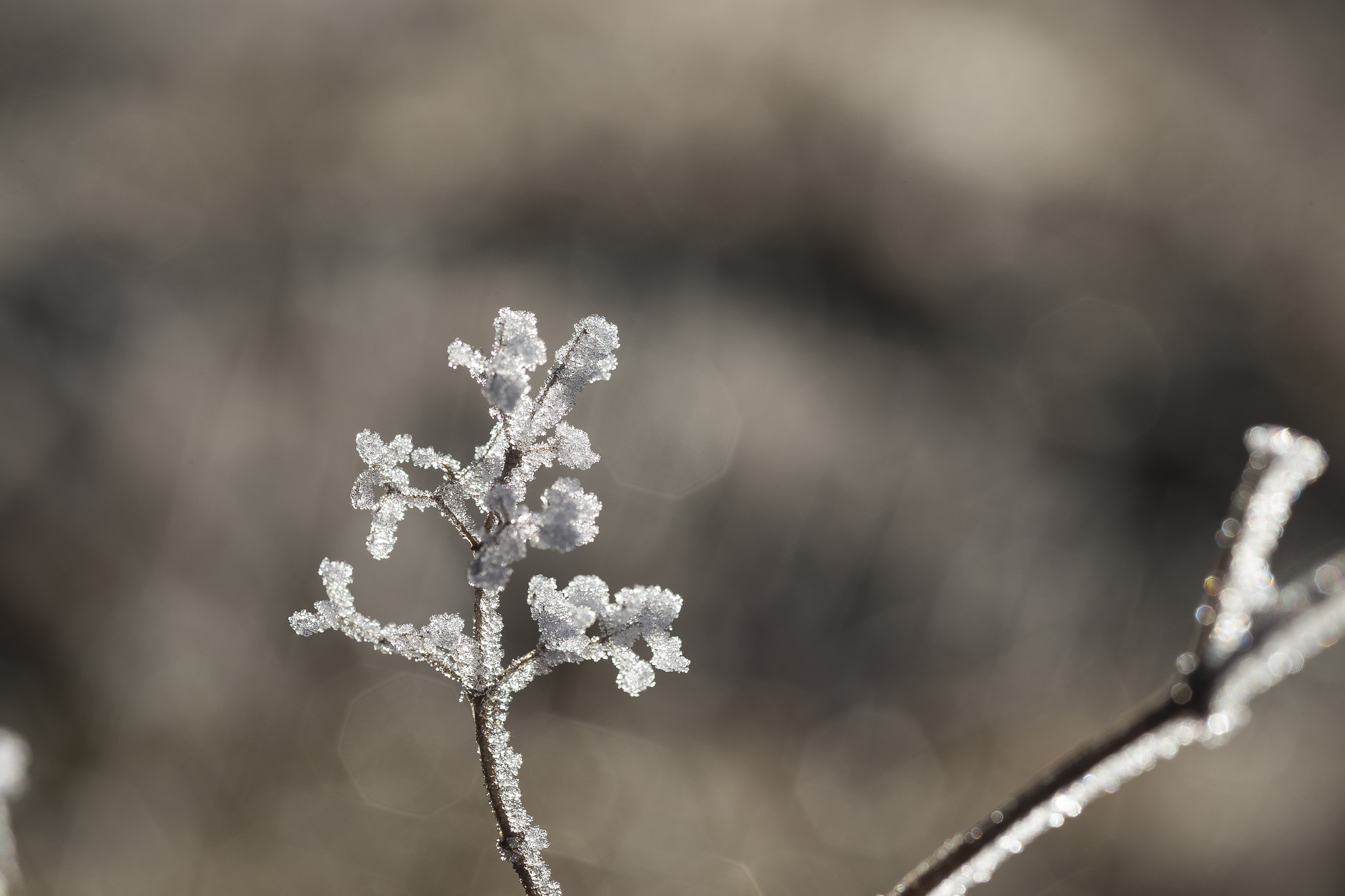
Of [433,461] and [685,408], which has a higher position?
[685,408]

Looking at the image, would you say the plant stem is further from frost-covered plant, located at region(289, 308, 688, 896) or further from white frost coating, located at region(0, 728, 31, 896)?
white frost coating, located at region(0, 728, 31, 896)

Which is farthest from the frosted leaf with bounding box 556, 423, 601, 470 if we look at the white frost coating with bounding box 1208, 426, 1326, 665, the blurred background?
the blurred background

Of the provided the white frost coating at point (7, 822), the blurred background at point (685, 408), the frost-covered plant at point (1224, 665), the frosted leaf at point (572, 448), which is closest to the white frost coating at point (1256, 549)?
the frost-covered plant at point (1224, 665)

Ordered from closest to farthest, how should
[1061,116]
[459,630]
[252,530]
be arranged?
[459,630]
[252,530]
[1061,116]

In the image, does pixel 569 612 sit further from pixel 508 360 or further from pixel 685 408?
pixel 685 408

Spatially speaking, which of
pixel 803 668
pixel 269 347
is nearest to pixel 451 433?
pixel 269 347

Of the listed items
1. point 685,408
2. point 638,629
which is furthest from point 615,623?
point 685,408

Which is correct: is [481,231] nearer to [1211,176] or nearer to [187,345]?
[187,345]
